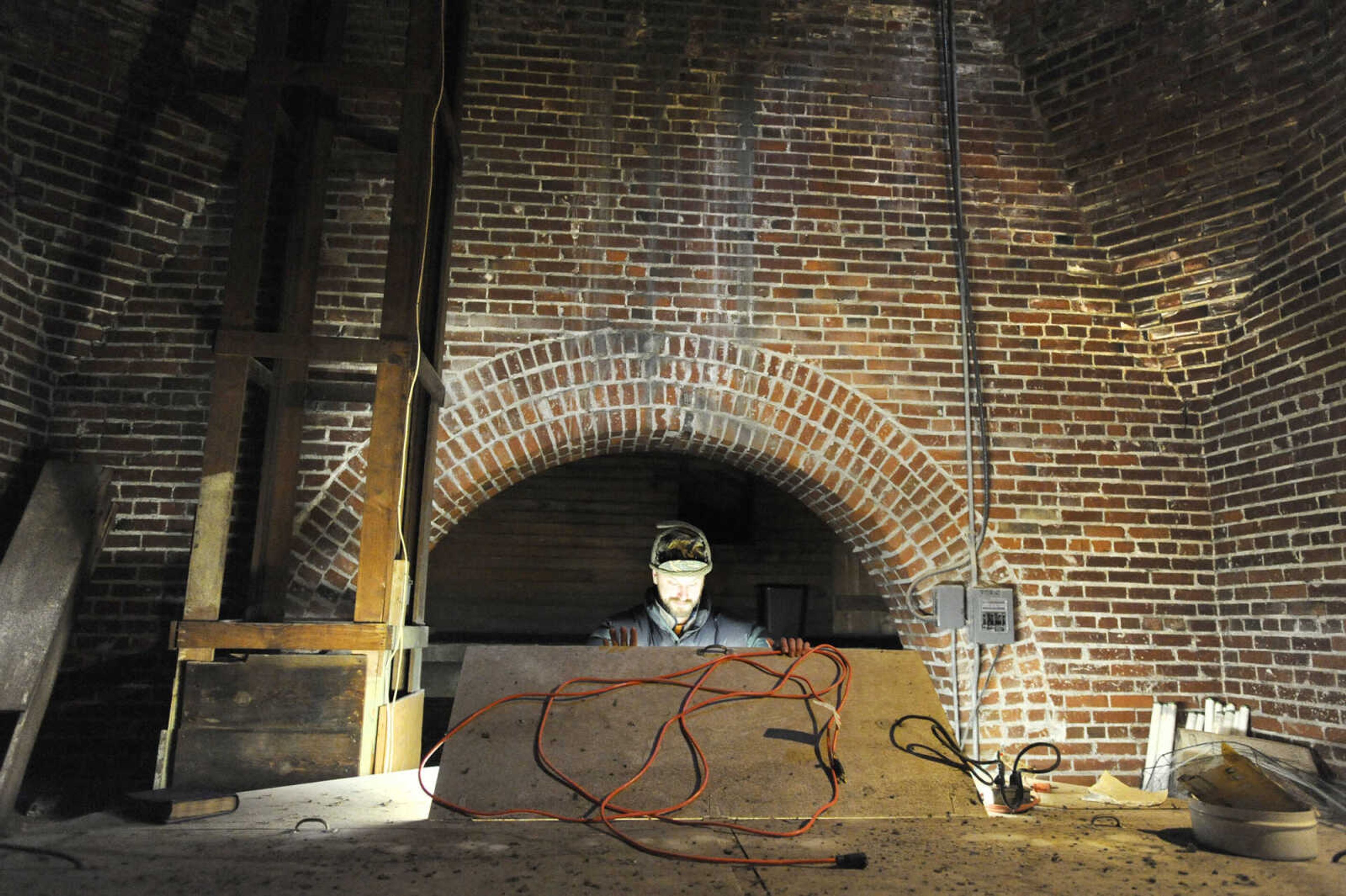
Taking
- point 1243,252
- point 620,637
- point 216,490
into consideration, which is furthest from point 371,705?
point 1243,252

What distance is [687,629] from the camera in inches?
164

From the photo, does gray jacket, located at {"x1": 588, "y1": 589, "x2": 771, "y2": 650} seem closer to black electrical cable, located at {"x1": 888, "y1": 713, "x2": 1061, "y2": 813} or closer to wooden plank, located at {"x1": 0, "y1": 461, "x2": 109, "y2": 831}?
black electrical cable, located at {"x1": 888, "y1": 713, "x2": 1061, "y2": 813}

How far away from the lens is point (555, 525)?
26.4 feet

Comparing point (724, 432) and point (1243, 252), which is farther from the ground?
point (1243, 252)

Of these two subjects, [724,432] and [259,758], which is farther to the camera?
[724,432]

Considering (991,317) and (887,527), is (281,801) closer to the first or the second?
(887,527)

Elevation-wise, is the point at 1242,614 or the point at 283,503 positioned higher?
the point at 283,503

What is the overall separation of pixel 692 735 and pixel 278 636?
63.4 inches

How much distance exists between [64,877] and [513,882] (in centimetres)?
97

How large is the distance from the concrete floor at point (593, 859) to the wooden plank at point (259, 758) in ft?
1.76

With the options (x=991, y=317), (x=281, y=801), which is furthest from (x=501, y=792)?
(x=991, y=317)

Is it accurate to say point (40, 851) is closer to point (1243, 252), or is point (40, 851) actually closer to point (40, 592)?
point (40, 592)

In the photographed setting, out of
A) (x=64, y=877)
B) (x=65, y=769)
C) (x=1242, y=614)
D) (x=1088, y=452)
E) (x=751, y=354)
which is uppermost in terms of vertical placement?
(x=751, y=354)

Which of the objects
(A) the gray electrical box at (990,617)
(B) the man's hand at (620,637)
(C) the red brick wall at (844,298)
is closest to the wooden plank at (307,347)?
(C) the red brick wall at (844,298)
